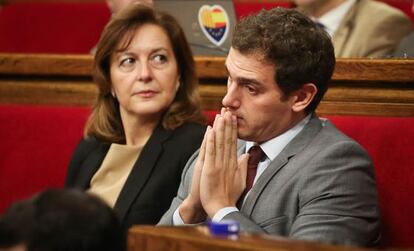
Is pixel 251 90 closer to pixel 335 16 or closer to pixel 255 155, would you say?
pixel 255 155

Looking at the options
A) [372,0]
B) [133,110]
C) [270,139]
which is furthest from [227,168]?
[372,0]

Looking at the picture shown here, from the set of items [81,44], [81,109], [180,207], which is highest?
[180,207]

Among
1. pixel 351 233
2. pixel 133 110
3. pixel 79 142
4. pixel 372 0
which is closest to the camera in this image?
pixel 351 233

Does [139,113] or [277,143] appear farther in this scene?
[139,113]

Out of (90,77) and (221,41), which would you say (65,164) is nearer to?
(90,77)

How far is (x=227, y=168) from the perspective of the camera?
1.21m

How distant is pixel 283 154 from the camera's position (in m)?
1.20

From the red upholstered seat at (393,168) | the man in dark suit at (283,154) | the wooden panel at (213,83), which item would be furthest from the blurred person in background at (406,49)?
the man in dark suit at (283,154)

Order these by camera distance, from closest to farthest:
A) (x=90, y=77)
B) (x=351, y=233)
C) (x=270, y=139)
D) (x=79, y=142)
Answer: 1. (x=351, y=233)
2. (x=270, y=139)
3. (x=79, y=142)
4. (x=90, y=77)

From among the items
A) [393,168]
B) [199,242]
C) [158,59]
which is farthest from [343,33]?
[199,242]

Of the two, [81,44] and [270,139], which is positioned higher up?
[270,139]

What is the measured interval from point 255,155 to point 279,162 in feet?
0.19

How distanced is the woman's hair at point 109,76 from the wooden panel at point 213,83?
0.22 feet

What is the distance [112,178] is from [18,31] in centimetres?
93
